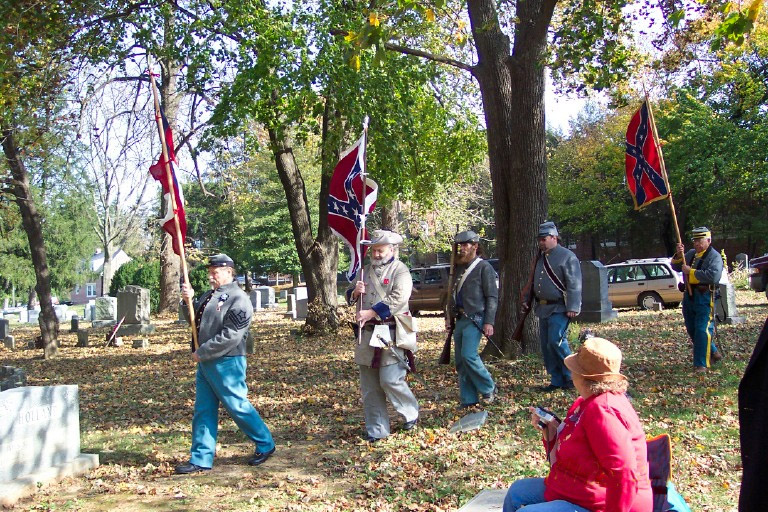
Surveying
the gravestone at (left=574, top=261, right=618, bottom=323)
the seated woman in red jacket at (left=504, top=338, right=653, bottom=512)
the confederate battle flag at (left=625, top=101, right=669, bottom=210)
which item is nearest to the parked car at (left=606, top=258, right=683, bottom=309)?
the gravestone at (left=574, top=261, right=618, bottom=323)

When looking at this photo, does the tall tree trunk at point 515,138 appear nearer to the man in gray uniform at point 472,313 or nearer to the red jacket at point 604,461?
the man in gray uniform at point 472,313

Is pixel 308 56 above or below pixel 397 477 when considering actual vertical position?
above

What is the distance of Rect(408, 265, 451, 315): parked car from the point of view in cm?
2373

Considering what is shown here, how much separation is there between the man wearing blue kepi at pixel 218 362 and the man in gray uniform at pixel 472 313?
7.88 ft

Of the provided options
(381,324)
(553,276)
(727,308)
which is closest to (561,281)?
(553,276)

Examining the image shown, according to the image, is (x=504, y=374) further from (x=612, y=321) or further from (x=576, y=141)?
(x=576, y=141)

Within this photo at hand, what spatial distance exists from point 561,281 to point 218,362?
3.96 m

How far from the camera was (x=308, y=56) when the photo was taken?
14594mm

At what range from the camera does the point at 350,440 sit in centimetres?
720

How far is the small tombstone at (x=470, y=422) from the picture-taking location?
7.13 metres

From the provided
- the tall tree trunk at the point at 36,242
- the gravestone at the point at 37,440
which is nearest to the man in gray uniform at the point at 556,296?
the gravestone at the point at 37,440

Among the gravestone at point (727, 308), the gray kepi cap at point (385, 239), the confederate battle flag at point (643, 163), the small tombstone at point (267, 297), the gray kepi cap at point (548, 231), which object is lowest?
the gravestone at point (727, 308)

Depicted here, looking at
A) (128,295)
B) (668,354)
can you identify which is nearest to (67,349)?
(128,295)

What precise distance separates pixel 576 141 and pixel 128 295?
34.1 meters
